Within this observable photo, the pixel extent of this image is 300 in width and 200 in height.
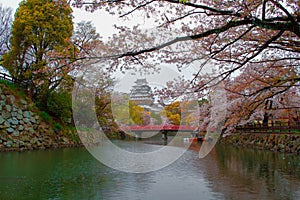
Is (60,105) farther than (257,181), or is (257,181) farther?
(60,105)

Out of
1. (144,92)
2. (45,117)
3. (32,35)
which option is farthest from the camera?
(45,117)

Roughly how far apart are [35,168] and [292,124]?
1005 cm

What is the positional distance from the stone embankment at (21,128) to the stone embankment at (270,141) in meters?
9.36

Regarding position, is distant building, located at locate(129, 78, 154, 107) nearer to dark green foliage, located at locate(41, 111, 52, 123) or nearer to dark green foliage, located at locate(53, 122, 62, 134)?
dark green foliage, located at locate(53, 122, 62, 134)

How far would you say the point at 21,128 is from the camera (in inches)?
485

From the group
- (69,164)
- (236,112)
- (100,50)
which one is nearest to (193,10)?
(100,50)

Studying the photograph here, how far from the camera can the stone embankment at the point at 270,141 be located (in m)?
11.8

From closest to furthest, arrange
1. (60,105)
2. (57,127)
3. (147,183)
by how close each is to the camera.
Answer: (147,183) → (57,127) → (60,105)

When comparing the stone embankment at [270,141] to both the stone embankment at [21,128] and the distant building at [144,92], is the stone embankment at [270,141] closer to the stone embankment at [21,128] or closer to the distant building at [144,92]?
the distant building at [144,92]

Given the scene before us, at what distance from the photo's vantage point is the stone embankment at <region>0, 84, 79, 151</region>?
11.6m

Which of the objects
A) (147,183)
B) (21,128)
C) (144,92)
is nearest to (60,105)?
(21,128)

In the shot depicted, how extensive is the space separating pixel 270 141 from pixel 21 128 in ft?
34.9

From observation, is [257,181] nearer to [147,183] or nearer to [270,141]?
[147,183]

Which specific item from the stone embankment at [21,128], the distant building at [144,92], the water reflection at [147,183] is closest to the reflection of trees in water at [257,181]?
the water reflection at [147,183]
